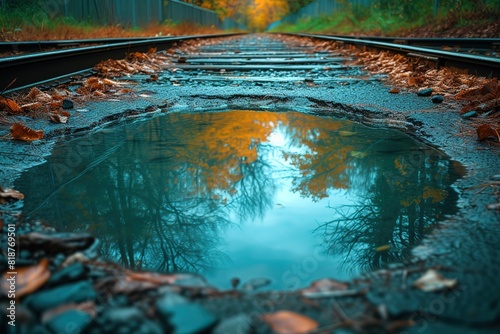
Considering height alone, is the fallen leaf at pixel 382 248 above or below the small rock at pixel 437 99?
below

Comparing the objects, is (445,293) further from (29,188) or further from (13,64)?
(13,64)

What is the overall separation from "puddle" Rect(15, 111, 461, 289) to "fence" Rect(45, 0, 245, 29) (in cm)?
1075

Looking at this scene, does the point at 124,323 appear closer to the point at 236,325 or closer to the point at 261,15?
the point at 236,325

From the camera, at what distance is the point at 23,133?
2637 millimetres

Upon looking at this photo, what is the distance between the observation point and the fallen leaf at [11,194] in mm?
1796

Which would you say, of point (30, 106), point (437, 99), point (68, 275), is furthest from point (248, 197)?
point (437, 99)

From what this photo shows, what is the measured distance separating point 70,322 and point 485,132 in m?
2.51

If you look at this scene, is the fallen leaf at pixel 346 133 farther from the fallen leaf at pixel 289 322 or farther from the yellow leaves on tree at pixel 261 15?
the yellow leaves on tree at pixel 261 15

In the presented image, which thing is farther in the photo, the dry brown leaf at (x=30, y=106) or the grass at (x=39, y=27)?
the grass at (x=39, y=27)

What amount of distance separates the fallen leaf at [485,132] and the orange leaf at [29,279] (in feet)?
8.08

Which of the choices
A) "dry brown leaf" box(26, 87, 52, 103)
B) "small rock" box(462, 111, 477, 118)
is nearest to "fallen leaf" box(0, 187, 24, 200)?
"dry brown leaf" box(26, 87, 52, 103)

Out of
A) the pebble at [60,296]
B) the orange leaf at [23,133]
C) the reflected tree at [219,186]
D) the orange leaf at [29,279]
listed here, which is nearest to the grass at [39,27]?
the orange leaf at [23,133]

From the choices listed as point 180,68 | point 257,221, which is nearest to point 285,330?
point 257,221

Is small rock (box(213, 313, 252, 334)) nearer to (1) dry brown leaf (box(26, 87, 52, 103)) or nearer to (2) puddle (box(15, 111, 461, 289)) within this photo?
(2) puddle (box(15, 111, 461, 289))
